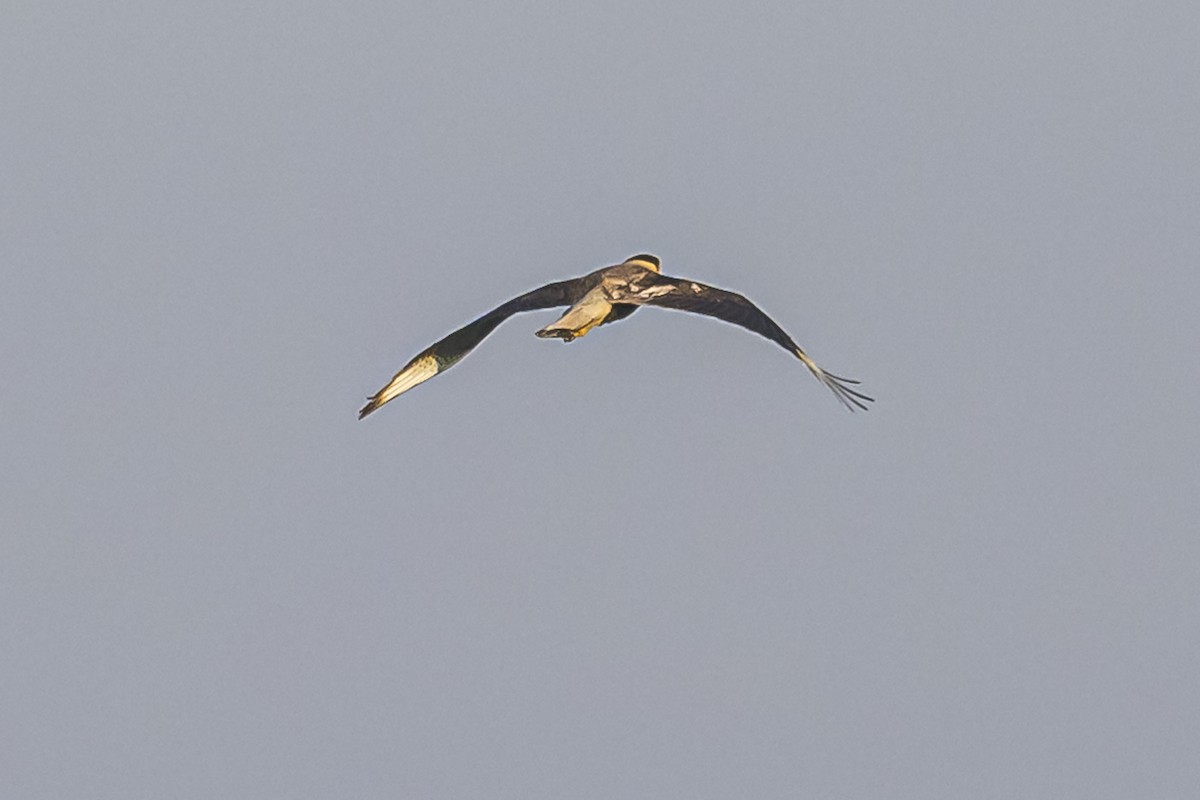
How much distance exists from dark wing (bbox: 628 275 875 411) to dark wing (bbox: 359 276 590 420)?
1.89 m

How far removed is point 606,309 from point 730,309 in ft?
5.82

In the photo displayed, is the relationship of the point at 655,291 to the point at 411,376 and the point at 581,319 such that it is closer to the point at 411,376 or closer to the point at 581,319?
the point at 581,319

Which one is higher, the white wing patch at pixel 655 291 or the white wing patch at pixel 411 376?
the white wing patch at pixel 655 291

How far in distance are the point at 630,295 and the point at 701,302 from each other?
106 cm

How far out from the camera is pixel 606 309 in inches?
1797

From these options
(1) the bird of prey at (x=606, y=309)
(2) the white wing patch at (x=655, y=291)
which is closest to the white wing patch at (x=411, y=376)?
(1) the bird of prey at (x=606, y=309)

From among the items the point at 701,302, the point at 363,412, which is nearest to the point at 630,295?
the point at 701,302

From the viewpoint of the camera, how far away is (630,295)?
1788 inches

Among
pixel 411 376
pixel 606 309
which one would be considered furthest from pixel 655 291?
pixel 411 376

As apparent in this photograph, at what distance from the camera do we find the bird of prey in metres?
44.6

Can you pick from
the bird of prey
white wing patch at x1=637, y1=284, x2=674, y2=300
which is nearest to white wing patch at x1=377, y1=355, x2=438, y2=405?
Result: the bird of prey

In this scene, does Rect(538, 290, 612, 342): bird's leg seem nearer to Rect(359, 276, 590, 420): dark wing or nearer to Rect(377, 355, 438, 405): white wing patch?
Rect(359, 276, 590, 420): dark wing

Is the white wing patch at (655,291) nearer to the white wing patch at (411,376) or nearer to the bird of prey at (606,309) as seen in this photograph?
the bird of prey at (606,309)

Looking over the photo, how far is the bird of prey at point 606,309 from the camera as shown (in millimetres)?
44594
